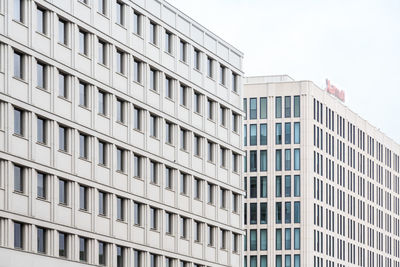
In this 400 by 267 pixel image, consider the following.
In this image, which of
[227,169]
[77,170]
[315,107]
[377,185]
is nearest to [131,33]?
[77,170]

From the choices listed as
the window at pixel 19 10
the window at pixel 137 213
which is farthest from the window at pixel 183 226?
the window at pixel 19 10

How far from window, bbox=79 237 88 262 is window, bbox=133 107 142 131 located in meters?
11.3

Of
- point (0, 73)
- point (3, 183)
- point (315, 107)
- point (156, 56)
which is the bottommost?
point (3, 183)

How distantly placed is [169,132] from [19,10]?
77.2 ft

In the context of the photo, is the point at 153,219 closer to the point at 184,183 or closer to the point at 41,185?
the point at 184,183

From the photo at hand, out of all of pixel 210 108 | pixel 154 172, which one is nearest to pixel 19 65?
pixel 154 172

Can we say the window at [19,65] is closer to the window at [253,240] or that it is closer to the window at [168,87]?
the window at [168,87]

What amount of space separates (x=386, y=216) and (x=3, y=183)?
120272 millimetres

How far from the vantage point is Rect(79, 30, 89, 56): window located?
287ft

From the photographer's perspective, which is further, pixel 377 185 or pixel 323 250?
pixel 377 185

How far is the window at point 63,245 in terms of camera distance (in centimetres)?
8338

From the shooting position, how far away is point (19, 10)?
Result: 80.1 m

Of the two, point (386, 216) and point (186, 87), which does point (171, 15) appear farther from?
point (386, 216)

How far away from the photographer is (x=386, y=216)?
19088 cm
